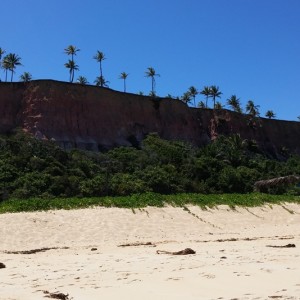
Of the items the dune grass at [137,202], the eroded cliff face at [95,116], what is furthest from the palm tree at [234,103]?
the dune grass at [137,202]

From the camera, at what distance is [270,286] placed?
22.5ft

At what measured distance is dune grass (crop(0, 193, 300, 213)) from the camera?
78.2ft

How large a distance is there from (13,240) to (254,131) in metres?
57.8

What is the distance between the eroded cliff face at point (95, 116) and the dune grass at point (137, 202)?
21543 millimetres

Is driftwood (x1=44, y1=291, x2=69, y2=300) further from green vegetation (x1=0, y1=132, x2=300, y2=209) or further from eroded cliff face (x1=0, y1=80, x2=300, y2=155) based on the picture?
eroded cliff face (x1=0, y1=80, x2=300, y2=155)

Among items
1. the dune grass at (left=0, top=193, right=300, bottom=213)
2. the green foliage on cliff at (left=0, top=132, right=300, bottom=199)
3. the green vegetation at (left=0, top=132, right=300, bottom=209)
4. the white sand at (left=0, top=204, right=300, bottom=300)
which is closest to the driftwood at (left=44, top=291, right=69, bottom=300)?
the white sand at (left=0, top=204, right=300, bottom=300)

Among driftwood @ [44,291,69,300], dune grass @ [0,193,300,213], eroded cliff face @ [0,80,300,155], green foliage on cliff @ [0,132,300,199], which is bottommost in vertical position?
driftwood @ [44,291,69,300]

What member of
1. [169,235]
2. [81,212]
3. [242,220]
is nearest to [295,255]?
[169,235]

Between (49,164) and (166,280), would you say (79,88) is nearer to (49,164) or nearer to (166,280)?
(49,164)

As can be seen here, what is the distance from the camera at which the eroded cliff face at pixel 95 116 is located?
49.0 meters

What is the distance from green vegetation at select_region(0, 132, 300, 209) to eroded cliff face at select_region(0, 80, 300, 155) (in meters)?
3.70

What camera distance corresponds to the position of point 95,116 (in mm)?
52781

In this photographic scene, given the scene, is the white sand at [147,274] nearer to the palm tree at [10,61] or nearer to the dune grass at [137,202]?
the dune grass at [137,202]

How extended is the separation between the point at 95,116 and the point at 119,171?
13.9 metres
